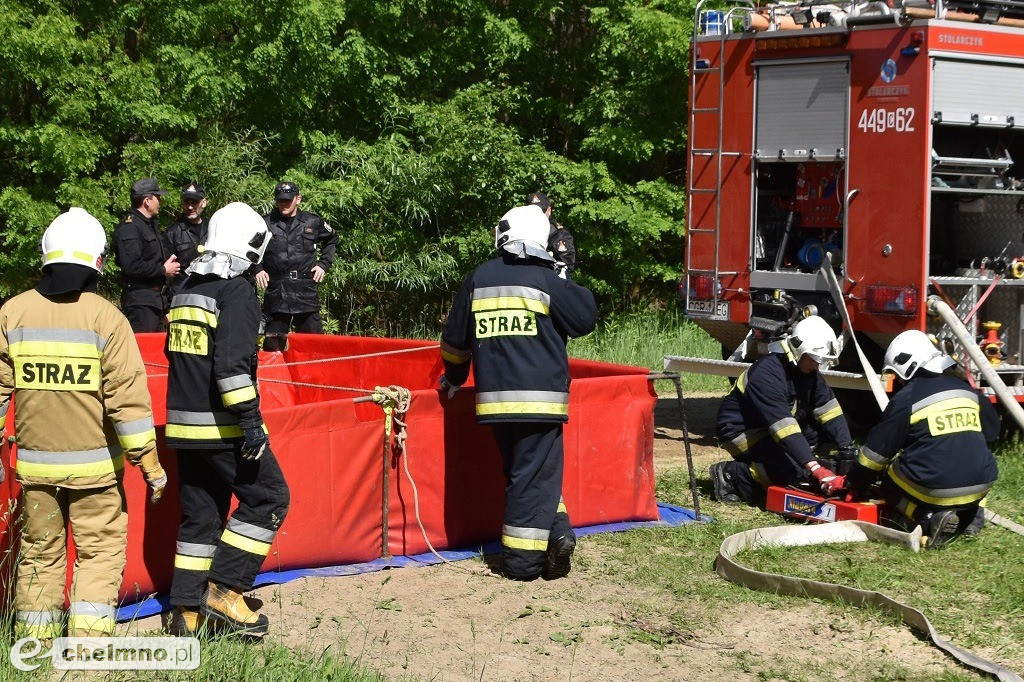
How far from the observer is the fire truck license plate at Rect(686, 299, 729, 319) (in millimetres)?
10508

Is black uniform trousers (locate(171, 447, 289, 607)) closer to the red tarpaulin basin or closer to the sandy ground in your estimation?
the red tarpaulin basin

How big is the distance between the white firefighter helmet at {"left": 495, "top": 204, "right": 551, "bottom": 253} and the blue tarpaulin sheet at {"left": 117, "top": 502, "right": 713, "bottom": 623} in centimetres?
168

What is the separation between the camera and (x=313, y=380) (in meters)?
10.0

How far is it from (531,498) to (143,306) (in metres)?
5.36

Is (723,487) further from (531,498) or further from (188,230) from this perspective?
(188,230)

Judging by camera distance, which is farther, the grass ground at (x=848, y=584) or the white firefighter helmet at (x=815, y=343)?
the white firefighter helmet at (x=815, y=343)

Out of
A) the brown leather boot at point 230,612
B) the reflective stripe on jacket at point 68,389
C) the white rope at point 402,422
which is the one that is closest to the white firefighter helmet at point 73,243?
the reflective stripe on jacket at point 68,389

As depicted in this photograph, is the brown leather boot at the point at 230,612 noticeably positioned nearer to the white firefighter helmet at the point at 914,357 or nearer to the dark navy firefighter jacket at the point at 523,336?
the dark navy firefighter jacket at the point at 523,336

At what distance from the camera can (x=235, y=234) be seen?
5.48 m

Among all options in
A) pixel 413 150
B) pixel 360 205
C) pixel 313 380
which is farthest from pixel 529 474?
pixel 413 150

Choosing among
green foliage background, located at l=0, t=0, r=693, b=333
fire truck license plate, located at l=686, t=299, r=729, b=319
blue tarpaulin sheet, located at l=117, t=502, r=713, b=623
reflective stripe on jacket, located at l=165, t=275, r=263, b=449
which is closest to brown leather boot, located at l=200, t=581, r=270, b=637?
blue tarpaulin sheet, located at l=117, t=502, r=713, b=623

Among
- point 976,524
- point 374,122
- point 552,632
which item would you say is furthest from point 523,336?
point 374,122

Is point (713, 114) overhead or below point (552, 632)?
overhead

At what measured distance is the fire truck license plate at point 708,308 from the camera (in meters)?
10.5
